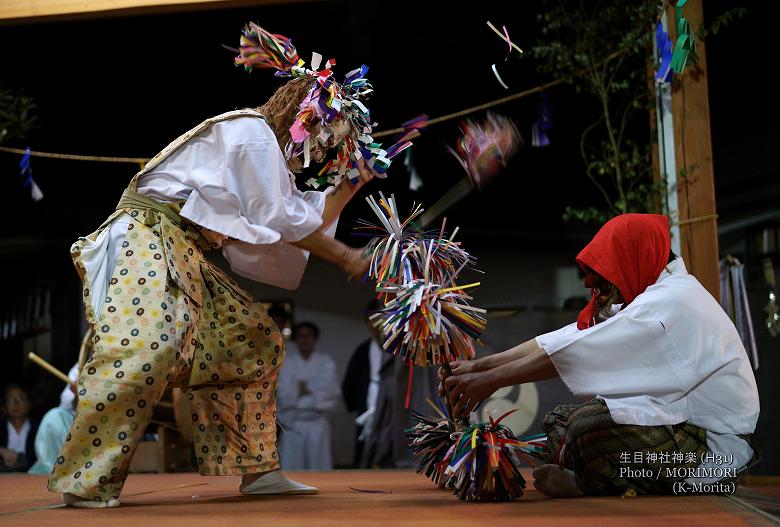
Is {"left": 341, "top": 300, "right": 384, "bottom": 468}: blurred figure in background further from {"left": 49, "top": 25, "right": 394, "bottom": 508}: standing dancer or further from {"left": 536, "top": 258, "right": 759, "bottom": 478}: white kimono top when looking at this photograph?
{"left": 536, "top": 258, "right": 759, "bottom": 478}: white kimono top

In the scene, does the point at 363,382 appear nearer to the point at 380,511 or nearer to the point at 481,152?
the point at 481,152

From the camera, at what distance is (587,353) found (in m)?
2.23

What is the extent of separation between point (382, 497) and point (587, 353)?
27.1 inches

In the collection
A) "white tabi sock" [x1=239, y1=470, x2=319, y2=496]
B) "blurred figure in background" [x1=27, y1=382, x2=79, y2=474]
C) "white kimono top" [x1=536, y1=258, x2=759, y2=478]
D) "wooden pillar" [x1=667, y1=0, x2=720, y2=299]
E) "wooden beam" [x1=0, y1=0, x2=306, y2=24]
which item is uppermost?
"wooden beam" [x1=0, y1=0, x2=306, y2=24]

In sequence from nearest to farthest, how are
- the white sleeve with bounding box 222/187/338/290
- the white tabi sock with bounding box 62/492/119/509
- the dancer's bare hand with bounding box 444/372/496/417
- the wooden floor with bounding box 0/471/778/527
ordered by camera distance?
the wooden floor with bounding box 0/471/778/527, the white tabi sock with bounding box 62/492/119/509, the dancer's bare hand with bounding box 444/372/496/417, the white sleeve with bounding box 222/187/338/290

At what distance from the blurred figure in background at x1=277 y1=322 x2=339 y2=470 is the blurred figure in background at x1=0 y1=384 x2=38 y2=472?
191cm

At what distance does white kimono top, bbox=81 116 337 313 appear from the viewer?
2.28 meters

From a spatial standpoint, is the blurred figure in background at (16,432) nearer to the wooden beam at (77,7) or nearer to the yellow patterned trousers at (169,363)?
the wooden beam at (77,7)

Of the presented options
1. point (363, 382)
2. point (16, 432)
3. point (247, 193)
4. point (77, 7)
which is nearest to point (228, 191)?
point (247, 193)

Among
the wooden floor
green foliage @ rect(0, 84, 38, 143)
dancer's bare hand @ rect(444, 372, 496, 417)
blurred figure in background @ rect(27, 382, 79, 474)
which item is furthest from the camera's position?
blurred figure in background @ rect(27, 382, 79, 474)

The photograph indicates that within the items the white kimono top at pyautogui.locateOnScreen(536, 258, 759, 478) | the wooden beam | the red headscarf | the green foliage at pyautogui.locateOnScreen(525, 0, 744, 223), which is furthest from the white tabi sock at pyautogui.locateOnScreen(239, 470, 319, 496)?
the wooden beam

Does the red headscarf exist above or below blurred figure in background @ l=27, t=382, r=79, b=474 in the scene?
above

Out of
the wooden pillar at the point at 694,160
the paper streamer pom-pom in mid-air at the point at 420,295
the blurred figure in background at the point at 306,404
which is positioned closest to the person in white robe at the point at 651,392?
the paper streamer pom-pom in mid-air at the point at 420,295

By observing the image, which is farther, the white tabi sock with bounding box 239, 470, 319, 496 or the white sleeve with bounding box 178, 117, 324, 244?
the white tabi sock with bounding box 239, 470, 319, 496
